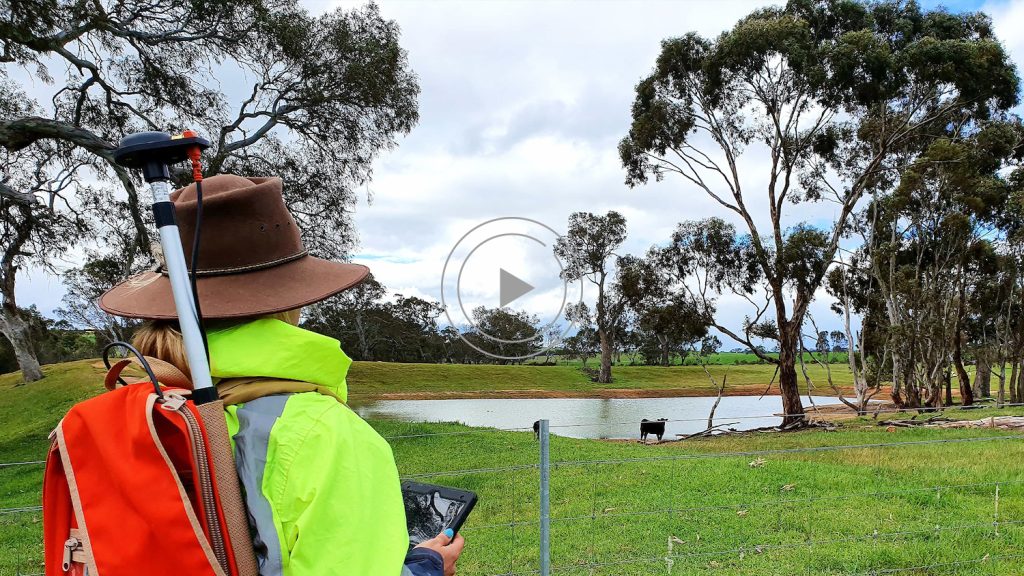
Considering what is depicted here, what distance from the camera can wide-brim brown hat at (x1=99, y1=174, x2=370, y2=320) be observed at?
4.36 ft

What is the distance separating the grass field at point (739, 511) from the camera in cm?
504

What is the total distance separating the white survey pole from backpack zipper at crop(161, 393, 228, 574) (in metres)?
0.07

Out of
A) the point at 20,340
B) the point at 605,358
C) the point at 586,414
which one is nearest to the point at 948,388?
the point at 586,414

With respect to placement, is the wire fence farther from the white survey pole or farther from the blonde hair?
the white survey pole

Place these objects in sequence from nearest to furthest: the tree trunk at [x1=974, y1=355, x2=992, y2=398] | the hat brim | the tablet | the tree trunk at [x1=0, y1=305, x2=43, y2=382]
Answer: the hat brim
the tablet
the tree trunk at [x1=0, y1=305, x2=43, y2=382]
the tree trunk at [x1=974, y1=355, x2=992, y2=398]

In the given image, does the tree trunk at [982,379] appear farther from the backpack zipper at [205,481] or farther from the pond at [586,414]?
the backpack zipper at [205,481]

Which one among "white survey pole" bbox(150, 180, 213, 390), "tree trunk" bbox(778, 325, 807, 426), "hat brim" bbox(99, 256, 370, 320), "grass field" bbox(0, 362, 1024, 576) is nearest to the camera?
"white survey pole" bbox(150, 180, 213, 390)

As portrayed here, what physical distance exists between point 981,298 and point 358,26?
24.8 metres

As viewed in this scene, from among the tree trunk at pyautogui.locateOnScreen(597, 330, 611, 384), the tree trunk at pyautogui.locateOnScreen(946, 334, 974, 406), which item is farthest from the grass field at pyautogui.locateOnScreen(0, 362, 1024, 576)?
the tree trunk at pyautogui.locateOnScreen(597, 330, 611, 384)

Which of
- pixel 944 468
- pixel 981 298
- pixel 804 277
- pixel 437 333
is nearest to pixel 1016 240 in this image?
pixel 981 298

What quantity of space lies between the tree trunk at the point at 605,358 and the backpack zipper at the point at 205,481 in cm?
4318

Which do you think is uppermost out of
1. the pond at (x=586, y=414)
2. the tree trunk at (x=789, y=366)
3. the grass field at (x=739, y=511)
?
the tree trunk at (x=789, y=366)

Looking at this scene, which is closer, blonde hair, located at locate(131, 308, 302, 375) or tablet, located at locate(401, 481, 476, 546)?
blonde hair, located at locate(131, 308, 302, 375)

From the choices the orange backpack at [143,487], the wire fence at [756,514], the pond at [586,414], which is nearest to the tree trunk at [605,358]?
the pond at [586,414]
